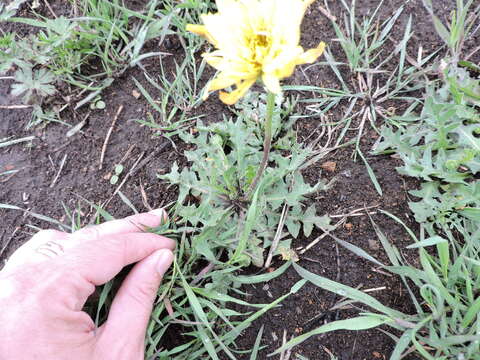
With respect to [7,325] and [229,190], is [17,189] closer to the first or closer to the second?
[7,325]

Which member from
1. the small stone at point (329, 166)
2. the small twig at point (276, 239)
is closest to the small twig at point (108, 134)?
the small twig at point (276, 239)

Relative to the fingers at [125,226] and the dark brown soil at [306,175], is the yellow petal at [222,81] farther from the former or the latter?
the dark brown soil at [306,175]

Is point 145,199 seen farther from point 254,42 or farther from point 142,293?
point 254,42

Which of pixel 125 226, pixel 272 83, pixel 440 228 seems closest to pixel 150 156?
pixel 125 226

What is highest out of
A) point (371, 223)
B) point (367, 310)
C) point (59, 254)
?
point (59, 254)

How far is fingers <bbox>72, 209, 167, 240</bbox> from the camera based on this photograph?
1874 mm

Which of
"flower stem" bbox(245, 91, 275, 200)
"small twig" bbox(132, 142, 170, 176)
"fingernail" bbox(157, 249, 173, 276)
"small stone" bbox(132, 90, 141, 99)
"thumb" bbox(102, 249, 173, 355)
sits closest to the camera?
"flower stem" bbox(245, 91, 275, 200)

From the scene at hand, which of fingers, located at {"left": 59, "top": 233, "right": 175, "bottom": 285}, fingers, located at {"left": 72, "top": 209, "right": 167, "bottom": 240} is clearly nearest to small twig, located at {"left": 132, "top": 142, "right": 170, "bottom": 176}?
fingers, located at {"left": 72, "top": 209, "right": 167, "bottom": 240}

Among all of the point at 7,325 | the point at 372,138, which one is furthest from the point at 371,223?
the point at 7,325

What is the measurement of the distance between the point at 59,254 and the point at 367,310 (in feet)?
4.69

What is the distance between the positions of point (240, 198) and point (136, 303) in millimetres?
663

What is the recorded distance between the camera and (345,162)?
89.3 inches

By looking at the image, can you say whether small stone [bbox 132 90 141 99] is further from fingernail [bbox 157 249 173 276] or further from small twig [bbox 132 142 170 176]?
fingernail [bbox 157 249 173 276]

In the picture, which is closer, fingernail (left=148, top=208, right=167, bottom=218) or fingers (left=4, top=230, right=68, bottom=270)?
fingers (left=4, top=230, right=68, bottom=270)
